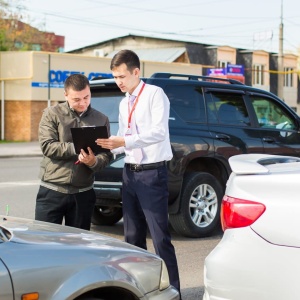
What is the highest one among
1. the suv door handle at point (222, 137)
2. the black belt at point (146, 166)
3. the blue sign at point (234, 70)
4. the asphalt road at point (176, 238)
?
the blue sign at point (234, 70)

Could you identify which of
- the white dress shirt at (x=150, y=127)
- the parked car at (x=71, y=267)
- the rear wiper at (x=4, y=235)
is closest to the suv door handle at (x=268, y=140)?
the white dress shirt at (x=150, y=127)

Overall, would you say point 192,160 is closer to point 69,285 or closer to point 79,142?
point 79,142

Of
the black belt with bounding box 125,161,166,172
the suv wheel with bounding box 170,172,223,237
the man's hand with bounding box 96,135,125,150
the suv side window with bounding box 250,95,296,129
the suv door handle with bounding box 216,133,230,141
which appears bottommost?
the suv wheel with bounding box 170,172,223,237

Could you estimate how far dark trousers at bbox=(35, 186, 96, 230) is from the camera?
5.27 metres

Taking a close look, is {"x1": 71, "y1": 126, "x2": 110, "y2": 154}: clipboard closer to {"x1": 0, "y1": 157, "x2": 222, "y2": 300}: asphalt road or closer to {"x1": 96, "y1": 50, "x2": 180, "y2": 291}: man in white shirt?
{"x1": 96, "y1": 50, "x2": 180, "y2": 291}: man in white shirt

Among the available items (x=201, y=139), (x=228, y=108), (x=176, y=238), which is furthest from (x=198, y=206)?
(x=228, y=108)

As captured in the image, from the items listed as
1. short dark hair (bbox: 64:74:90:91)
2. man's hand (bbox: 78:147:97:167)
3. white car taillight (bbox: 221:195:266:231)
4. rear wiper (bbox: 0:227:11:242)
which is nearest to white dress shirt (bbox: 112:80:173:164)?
man's hand (bbox: 78:147:97:167)

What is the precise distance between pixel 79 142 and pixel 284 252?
199 centimetres

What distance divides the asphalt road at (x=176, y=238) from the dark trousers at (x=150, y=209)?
2.21ft

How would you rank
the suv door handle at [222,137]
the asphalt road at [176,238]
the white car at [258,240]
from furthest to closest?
the suv door handle at [222,137], the asphalt road at [176,238], the white car at [258,240]

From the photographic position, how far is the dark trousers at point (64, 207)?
5.27 metres

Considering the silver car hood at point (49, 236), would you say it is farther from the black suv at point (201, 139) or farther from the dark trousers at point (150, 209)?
the black suv at point (201, 139)

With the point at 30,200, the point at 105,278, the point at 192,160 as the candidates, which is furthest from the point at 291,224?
the point at 30,200

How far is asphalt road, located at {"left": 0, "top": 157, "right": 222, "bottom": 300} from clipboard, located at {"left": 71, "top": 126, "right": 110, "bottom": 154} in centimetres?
122
